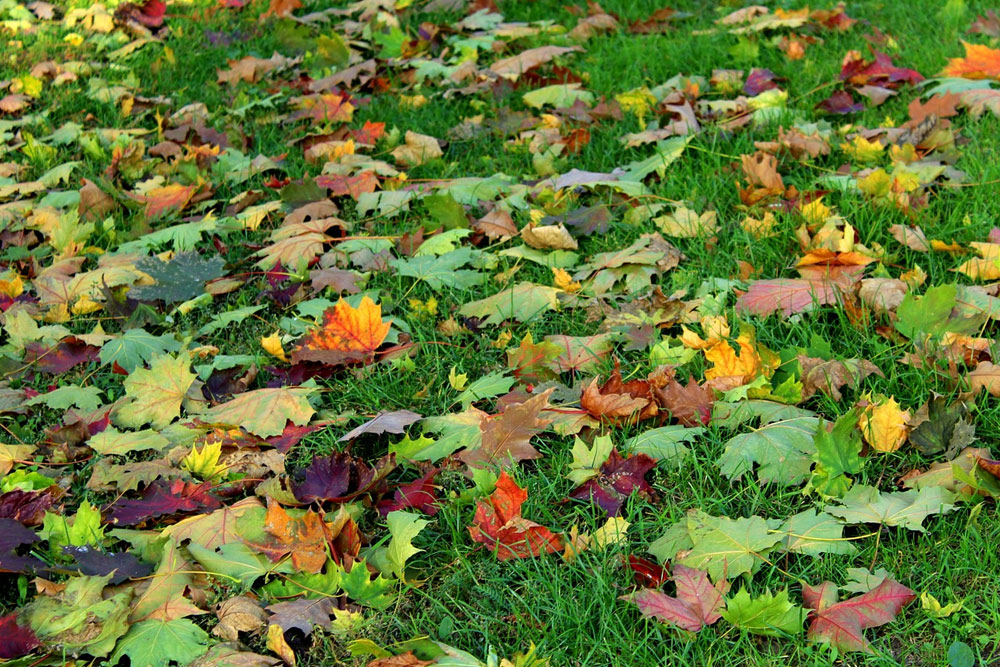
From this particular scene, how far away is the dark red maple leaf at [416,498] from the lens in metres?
1.85

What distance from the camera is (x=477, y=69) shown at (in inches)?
163

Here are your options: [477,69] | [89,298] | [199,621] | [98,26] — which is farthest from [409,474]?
[98,26]

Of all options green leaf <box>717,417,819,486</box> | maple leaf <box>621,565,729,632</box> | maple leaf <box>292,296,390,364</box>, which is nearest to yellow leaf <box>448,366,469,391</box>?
maple leaf <box>292,296,390,364</box>

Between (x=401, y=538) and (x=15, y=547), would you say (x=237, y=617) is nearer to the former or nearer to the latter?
(x=401, y=538)

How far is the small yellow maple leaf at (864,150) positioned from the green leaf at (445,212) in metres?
1.31

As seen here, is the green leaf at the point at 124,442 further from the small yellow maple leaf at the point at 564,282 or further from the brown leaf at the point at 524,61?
the brown leaf at the point at 524,61

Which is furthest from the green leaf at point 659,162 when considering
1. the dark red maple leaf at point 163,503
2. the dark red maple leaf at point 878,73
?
the dark red maple leaf at point 163,503

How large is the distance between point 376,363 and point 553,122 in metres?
1.57

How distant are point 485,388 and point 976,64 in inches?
102

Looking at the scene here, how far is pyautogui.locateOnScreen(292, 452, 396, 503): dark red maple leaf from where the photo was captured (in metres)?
Answer: 1.86

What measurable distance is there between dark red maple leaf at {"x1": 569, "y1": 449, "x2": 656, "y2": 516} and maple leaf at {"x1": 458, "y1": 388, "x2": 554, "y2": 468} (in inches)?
5.5

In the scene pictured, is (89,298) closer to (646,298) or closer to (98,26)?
(646,298)

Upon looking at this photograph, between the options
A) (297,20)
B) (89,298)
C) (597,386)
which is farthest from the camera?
(297,20)

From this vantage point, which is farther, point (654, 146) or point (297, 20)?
point (297, 20)
